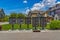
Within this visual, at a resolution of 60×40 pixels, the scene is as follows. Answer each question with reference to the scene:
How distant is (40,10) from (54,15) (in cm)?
337

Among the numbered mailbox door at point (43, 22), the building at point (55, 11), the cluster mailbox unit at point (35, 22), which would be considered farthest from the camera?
the building at point (55, 11)

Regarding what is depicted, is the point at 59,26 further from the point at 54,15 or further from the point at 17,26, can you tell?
the point at 54,15

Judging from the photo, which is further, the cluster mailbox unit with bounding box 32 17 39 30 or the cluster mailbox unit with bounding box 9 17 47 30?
the cluster mailbox unit with bounding box 32 17 39 30

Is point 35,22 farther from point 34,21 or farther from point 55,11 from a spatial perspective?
point 55,11

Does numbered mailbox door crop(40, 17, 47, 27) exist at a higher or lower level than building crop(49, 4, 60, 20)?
lower

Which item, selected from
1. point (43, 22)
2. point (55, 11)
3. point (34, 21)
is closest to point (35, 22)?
point (34, 21)

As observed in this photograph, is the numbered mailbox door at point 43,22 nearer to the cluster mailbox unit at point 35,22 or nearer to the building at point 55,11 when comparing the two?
the cluster mailbox unit at point 35,22

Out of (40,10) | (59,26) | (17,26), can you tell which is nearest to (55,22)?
(59,26)

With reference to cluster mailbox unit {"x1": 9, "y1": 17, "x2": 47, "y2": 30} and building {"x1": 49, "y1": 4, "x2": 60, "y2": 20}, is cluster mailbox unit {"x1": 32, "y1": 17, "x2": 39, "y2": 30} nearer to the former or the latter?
cluster mailbox unit {"x1": 9, "y1": 17, "x2": 47, "y2": 30}

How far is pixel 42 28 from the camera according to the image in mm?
27281

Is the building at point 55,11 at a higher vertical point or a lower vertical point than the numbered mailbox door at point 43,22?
higher

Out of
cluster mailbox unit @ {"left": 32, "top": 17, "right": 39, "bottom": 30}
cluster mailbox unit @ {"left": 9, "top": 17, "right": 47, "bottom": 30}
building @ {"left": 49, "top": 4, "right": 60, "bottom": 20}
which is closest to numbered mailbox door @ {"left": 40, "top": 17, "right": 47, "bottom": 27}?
cluster mailbox unit @ {"left": 9, "top": 17, "right": 47, "bottom": 30}

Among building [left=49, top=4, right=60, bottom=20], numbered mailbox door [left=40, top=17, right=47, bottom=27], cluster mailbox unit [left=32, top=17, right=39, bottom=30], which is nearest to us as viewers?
numbered mailbox door [left=40, top=17, right=47, bottom=27]

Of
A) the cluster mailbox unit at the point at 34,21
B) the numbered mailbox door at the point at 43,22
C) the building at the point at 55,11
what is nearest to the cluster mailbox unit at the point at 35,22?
the cluster mailbox unit at the point at 34,21
